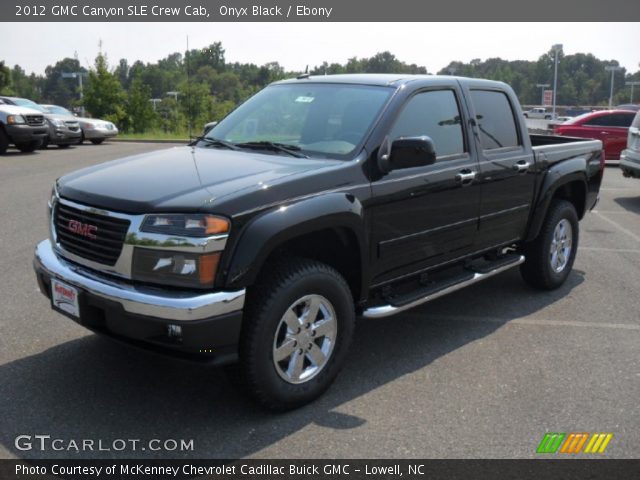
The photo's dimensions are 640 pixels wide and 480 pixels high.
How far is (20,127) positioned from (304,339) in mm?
16190

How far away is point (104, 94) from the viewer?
32.1 metres

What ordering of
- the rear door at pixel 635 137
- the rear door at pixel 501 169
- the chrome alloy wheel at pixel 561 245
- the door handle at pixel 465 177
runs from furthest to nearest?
the rear door at pixel 635 137 < the chrome alloy wheel at pixel 561 245 < the rear door at pixel 501 169 < the door handle at pixel 465 177

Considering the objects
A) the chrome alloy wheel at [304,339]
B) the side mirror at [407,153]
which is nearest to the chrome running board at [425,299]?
the chrome alloy wheel at [304,339]

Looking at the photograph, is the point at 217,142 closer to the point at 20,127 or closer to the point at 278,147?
the point at 278,147

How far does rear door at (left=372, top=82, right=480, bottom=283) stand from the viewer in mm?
4320

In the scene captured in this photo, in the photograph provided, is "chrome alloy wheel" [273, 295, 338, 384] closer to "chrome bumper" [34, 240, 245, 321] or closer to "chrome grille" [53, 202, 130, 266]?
"chrome bumper" [34, 240, 245, 321]

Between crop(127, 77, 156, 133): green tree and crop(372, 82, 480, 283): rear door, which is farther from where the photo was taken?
crop(127, 77, 156, 133): green tree

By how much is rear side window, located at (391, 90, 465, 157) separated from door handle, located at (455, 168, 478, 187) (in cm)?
17

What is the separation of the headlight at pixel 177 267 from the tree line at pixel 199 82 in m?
3.09

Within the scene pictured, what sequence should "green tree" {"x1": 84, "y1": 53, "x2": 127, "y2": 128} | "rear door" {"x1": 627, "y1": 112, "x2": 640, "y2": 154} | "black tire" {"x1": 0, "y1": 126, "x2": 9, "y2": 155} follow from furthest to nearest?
"green tree" {"x1": 84, "y1": 53, "x2": 127, "y2": 128}, "black tire" {"x1": 0, "y1": 126, "x2": 9, "y2": 155}, "rear door" {"x1": 627, "y1": 112, "x2": 640, "y2": 154}

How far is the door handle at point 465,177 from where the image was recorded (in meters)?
4.85

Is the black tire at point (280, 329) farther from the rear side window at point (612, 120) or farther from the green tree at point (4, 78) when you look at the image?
the green tree at point (4, 78)

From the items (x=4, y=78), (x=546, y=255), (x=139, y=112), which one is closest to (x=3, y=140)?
(x=139, y=112)

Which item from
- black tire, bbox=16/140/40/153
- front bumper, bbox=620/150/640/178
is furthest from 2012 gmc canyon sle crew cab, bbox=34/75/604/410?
black tire, bbox=16/140/40/153
